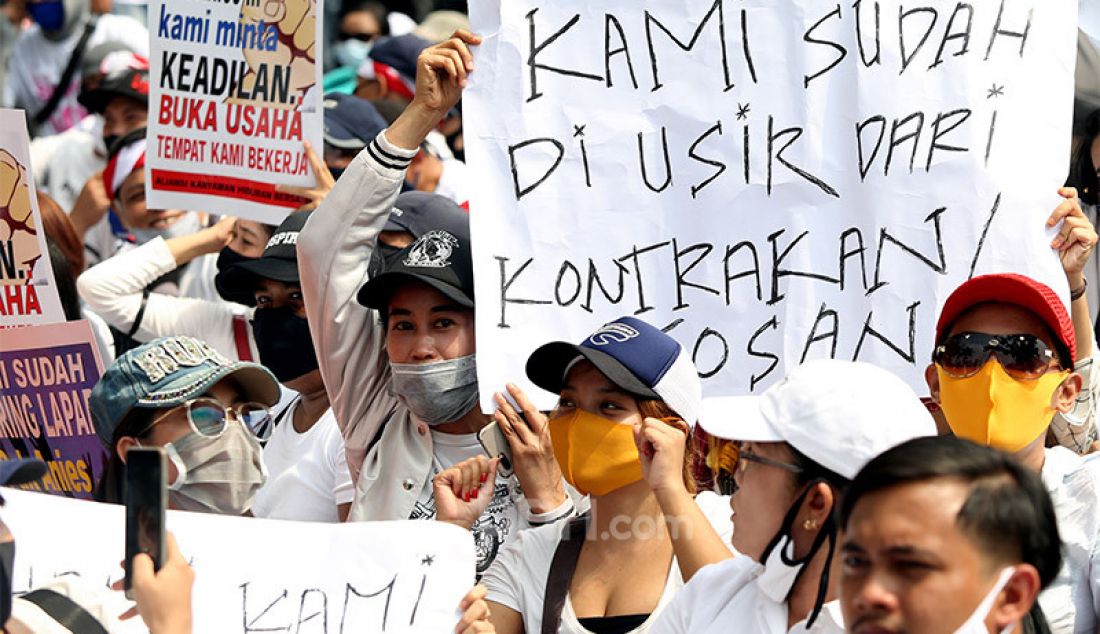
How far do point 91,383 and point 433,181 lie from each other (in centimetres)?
323

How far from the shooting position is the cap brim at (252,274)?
225 inches

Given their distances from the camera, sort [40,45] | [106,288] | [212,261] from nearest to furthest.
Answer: [106,288] < [212,261] < [40,45]

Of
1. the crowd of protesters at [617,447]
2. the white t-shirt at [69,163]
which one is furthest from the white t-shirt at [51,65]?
the crowd of protesters at [617,447]

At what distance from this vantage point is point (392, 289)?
15.6 feet

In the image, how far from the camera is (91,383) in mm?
5328

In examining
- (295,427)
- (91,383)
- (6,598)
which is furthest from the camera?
(295,427)

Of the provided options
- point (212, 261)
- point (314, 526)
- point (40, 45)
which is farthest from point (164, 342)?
point (40, 45)

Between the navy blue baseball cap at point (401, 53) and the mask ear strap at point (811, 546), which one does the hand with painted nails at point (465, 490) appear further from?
the navy blue baseball cap at point (401, 53)

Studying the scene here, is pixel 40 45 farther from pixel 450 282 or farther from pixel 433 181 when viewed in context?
pixel 450 282

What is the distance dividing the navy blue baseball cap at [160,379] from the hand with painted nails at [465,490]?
0.73m

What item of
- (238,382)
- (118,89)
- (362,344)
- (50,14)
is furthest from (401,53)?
(238,382)

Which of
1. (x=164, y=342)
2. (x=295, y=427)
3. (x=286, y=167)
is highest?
(x=286, y=167)

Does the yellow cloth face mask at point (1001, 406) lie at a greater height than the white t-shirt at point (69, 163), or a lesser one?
lesser

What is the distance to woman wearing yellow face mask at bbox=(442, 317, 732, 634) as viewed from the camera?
13.1ft
